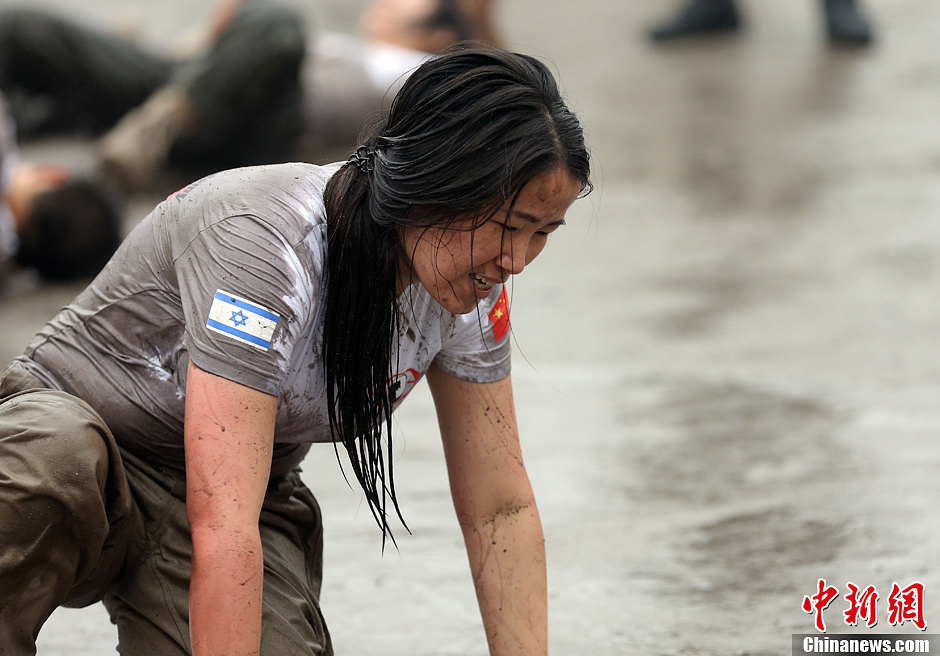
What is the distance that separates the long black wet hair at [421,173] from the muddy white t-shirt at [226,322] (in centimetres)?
4

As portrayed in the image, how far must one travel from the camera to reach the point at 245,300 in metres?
1.62

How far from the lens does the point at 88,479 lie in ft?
5.49

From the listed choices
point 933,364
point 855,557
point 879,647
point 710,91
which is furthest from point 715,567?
point 710,91

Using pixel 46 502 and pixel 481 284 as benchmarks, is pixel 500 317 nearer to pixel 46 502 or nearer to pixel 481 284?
pixel 481 284

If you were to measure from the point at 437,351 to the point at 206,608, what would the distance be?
19.2 inches

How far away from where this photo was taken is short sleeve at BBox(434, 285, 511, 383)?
186 cm

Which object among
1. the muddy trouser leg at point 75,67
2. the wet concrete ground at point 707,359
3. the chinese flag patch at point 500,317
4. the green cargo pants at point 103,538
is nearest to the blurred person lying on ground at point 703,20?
the wet concrete ground at point 707,359

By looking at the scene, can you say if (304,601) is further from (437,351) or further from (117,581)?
(437,351)

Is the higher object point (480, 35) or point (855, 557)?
point (480, 35)

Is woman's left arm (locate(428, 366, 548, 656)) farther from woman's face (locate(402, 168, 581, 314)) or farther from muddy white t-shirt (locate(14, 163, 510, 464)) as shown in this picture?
woman's face (locate(402, 168, 581, 314))

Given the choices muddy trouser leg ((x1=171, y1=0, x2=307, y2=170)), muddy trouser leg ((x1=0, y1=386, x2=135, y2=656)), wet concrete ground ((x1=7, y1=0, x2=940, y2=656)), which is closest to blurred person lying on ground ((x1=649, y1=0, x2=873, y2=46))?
wet concrete ground ((x1=7, y1=0, x2=940, y2=656))

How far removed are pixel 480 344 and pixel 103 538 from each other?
1.80 ft

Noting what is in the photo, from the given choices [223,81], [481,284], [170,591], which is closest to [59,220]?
[223,81]

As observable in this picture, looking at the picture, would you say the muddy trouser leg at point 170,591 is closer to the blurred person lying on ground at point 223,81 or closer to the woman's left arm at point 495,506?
the woman's left arm at point 495,506
